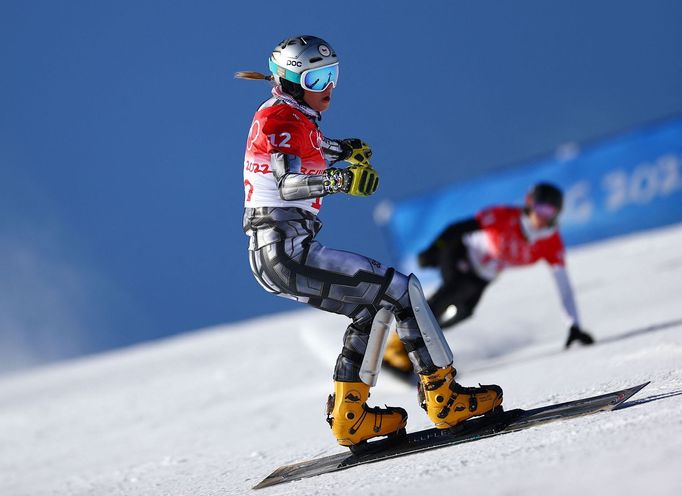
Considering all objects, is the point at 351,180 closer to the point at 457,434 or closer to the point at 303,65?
the point at 303,65

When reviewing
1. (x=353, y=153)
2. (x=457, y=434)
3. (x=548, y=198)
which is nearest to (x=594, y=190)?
(x=548, y=198)

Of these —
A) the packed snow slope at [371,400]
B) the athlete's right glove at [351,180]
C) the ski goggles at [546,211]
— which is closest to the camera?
the packed snow slope at [371,400]

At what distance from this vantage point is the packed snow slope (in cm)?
260

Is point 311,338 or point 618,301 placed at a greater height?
point 311,338

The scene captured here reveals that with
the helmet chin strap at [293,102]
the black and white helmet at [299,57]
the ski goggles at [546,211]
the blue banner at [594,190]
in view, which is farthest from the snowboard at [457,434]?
the blue banner at [594,190]

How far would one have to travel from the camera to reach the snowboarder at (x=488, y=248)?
629 centimetres

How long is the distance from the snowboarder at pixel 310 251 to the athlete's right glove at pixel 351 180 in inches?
4.4

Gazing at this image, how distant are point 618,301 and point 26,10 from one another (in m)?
9.57

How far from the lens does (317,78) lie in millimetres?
3486

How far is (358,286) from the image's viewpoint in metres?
3.43

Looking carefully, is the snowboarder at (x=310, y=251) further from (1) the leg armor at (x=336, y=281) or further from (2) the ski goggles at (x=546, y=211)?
(2) the ski goggles at (x=546, y=211)

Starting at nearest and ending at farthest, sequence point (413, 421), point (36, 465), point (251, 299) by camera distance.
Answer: point (413, 421)
point (36, 465)
point (251, 299)

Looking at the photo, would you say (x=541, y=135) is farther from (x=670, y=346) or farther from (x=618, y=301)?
(x=670, y=346)

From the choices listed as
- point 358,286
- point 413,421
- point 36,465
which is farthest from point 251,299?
point 358,286
